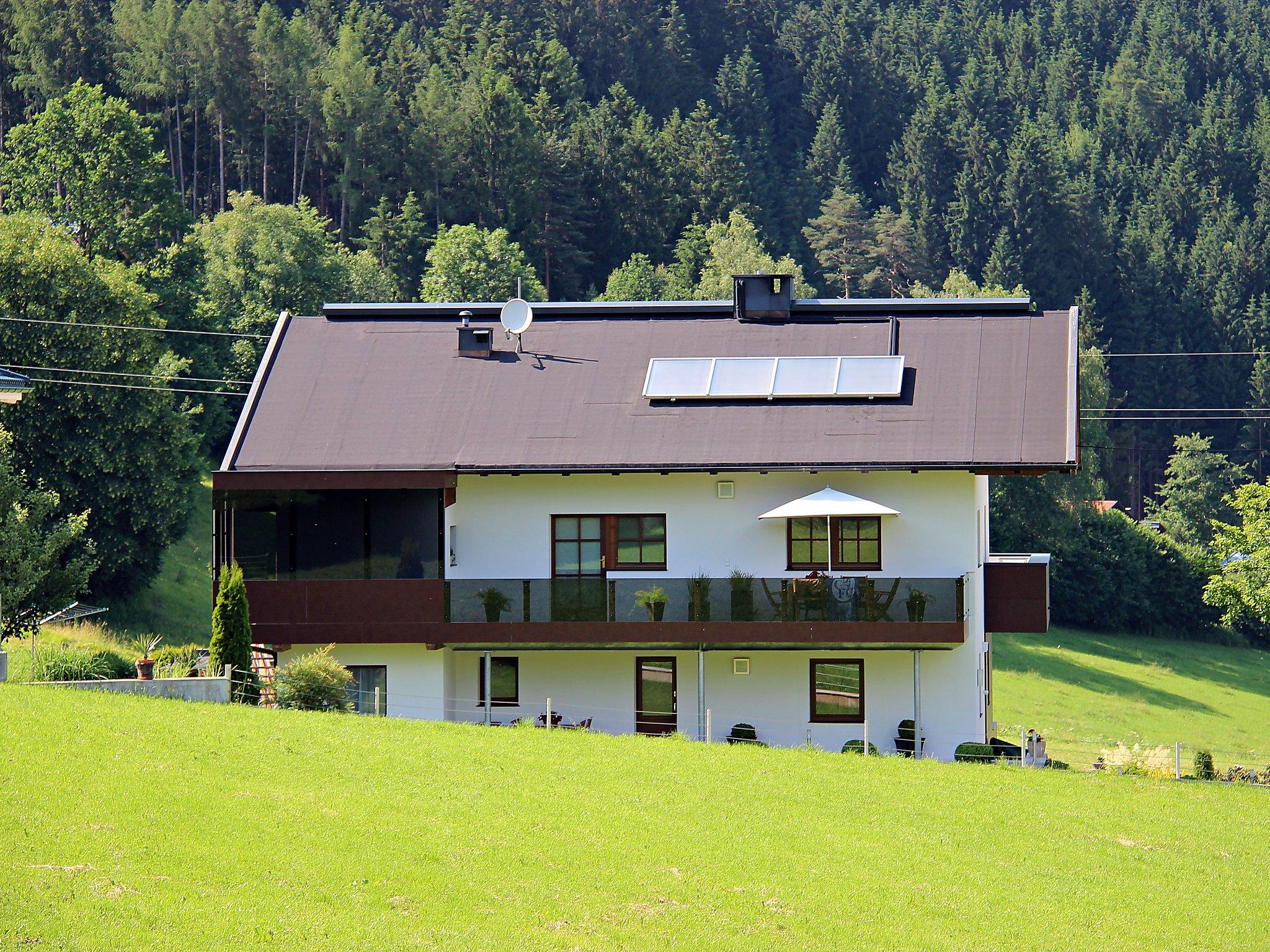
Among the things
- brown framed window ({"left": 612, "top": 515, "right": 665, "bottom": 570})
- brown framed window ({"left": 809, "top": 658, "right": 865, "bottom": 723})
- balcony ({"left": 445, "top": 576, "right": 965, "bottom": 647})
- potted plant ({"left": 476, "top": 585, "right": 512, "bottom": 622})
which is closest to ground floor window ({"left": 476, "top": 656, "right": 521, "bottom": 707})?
potted plant ({"left": 476, "top": 585, "right": 512, "bottom": 622})

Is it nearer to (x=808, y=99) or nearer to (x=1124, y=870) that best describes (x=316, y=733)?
(x=1124, y=870)

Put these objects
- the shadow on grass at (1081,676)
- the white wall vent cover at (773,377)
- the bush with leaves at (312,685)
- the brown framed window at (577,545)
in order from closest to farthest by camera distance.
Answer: the bush with leaves at (312,685)
the brown framed window at (577,545)
the white wall vent cover at (773,377)
the shadow on grass at (1081,676)

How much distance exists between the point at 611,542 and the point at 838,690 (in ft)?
14.7

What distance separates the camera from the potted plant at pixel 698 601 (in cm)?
2722

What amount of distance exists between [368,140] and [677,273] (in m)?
21.3

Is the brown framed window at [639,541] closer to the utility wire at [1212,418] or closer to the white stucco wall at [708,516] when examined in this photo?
the white stucco wall at [708,516]

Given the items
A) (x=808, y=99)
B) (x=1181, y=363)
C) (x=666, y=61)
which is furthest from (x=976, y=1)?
(x=1181, y=363)

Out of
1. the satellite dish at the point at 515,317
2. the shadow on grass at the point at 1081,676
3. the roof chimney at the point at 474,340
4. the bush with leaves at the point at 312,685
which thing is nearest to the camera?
the bush with leaves at the point at 312,685

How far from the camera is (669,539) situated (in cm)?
2831

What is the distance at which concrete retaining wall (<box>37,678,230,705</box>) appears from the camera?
23844 mm

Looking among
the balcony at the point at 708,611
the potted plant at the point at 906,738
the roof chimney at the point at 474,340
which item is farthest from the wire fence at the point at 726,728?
the roof chimney at the point at 474,340

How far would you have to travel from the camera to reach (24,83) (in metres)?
92.1

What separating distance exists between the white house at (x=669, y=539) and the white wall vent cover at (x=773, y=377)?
0.15 ft

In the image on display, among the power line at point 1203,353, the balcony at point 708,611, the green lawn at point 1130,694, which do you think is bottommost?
the green lawn at point 1130,694
